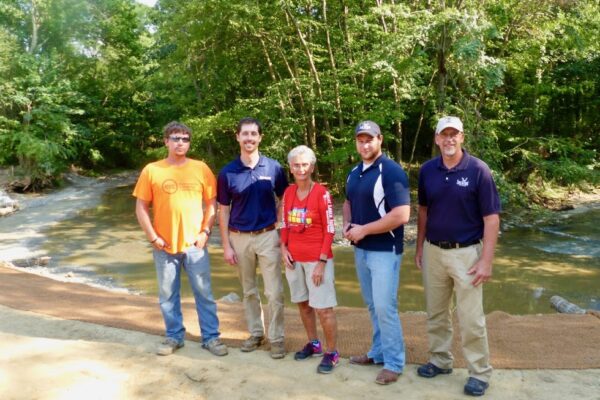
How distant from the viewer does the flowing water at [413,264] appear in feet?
24.1

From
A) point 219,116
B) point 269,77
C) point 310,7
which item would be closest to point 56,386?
point 219,116

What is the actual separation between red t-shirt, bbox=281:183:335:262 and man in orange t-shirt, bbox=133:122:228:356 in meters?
0.75

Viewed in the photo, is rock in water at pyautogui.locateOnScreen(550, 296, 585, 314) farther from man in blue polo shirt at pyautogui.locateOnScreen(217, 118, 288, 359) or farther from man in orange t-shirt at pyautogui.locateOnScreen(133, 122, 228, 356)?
man in orange t-shirt at pyautogui.locateOnScreen(133, 122, 228, 356)

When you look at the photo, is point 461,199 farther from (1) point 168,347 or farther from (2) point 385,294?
(1) point 168,347

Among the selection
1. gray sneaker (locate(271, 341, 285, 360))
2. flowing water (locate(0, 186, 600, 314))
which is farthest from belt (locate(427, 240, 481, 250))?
flowing water (locate(0, 186, 600, 314))

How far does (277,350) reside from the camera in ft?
11.6

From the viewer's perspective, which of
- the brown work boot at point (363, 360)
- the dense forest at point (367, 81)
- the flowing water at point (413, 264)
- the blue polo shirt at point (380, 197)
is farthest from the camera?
the dense forest at point (367, 81)

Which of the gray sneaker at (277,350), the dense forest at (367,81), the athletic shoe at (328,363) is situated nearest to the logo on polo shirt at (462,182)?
the athletic shoe at (328,363)

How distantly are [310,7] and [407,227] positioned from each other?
6963 mm

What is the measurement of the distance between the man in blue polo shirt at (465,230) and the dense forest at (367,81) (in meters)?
7.79

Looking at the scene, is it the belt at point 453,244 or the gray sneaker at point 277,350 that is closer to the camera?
the belt at point 453,244

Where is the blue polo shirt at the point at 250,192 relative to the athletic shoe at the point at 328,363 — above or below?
above

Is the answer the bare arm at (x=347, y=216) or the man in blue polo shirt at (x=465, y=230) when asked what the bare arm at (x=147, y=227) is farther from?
the man in blue polo shirt at (x=465, y=230)

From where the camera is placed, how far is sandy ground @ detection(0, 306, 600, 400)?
3.00m
